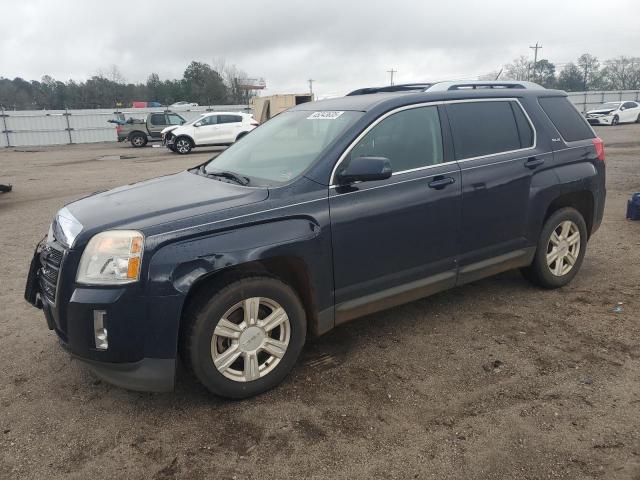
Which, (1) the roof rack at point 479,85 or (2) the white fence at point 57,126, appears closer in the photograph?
(1) the roof rack at point 479,85

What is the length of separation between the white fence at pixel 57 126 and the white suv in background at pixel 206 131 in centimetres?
1457

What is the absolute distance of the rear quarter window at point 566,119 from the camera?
4676 millimetres

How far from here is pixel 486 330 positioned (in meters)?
4.05

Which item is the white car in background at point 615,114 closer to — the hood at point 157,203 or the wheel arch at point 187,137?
the wheel arch at point 187,137

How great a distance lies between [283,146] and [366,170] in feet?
3.16

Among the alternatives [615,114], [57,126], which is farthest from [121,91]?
[615,114]

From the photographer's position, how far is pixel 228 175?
3844 mm

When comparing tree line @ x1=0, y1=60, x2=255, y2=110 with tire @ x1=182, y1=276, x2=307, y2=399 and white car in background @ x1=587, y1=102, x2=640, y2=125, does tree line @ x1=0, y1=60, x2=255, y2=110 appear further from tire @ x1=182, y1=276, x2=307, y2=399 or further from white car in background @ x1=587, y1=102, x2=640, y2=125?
tire @ x1=182, y1=276, x2=307, y2=399

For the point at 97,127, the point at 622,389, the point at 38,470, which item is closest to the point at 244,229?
the point at 38,470

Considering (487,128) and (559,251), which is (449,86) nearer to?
(487,128)

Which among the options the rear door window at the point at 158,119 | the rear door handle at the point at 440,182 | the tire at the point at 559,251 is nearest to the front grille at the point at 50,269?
the rear door handle at the point at 440,182

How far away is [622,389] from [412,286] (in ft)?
4.69

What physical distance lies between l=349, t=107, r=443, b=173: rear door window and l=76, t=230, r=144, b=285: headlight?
1.52 meters

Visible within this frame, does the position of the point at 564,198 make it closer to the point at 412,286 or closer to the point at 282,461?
the point at 412,286
